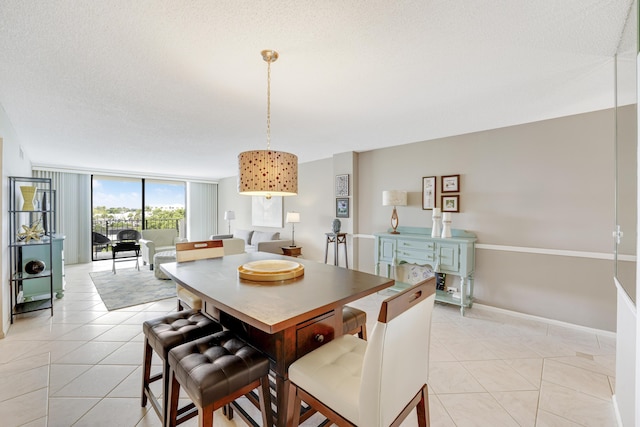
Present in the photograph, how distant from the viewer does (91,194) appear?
6680 millimetres

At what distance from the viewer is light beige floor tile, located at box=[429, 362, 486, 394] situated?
1.95 metres

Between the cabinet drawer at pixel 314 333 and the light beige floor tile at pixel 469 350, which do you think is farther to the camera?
the light beige floor tile at pixel 469 350

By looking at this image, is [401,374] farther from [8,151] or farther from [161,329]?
[8,151]

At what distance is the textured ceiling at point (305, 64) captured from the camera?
4.67 ft

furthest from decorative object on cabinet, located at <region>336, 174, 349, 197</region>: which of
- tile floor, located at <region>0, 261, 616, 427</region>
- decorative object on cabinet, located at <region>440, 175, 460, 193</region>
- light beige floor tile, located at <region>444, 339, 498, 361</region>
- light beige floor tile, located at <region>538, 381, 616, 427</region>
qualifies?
light beige floor tile, located at <region>538, 381, 616, 427</region>

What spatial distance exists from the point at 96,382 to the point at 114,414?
0.48 meters

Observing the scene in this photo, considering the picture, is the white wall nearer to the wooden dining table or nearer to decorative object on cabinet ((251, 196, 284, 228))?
the wooden dining table

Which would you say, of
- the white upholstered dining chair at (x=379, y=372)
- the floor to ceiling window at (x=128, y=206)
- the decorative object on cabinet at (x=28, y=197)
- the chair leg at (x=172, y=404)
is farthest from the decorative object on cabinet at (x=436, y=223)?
the floor to ceiling window at (x=128, y=206)

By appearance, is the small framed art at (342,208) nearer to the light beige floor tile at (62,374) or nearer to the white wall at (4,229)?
the light beige floor tile at (62,374)

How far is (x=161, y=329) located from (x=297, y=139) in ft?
9.83

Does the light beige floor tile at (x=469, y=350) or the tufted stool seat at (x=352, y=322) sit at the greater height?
the tufted stool seat at (x=352, y=322)

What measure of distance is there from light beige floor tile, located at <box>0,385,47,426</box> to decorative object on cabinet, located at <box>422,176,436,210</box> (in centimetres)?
419

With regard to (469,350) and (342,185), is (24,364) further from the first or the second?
(342,185)

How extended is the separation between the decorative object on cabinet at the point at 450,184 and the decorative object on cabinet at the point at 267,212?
3606 millimetres
